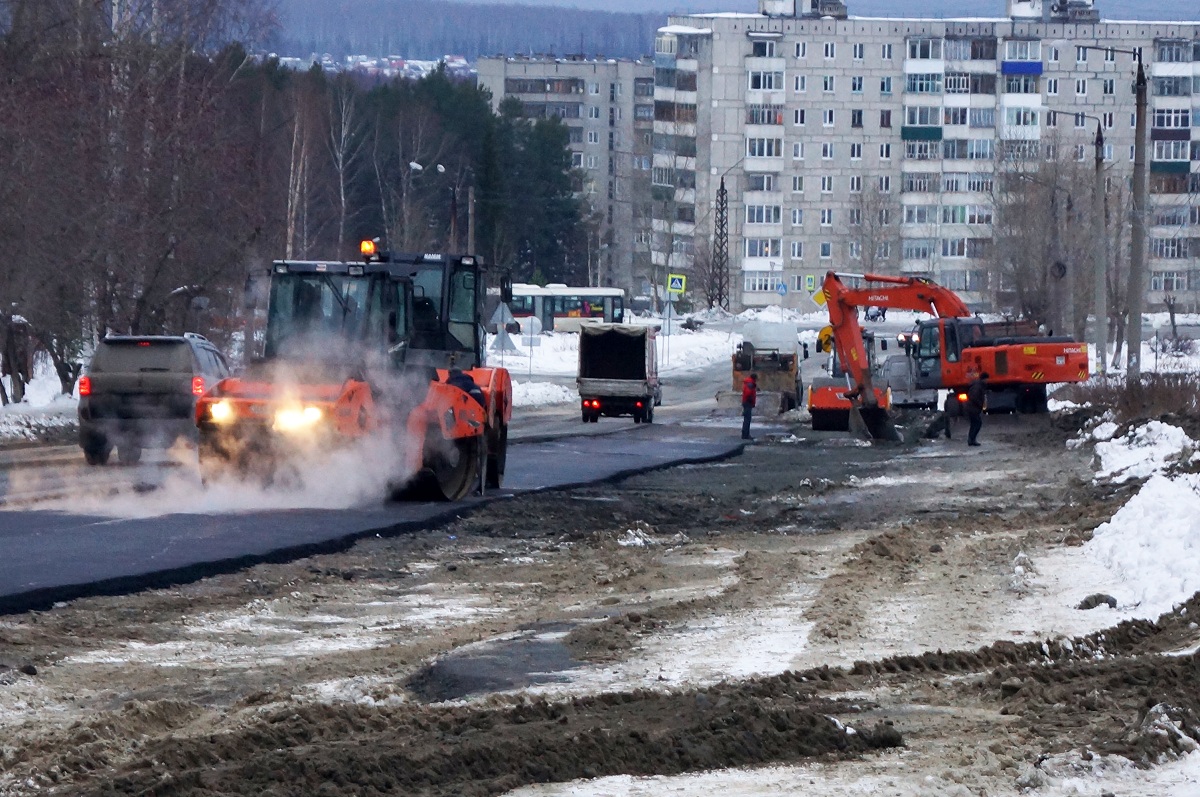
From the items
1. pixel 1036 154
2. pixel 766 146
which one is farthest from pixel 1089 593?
pixel 766 146

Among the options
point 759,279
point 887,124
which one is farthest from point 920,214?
point 759,279

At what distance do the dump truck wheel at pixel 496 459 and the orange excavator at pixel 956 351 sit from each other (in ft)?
45.7

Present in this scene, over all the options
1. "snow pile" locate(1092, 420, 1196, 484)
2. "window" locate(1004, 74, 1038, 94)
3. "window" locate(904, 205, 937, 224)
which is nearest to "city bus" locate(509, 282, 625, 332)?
"window" locate(904, 205, 937, 224)

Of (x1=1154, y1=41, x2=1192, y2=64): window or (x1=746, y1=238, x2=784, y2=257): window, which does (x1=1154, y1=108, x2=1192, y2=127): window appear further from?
(x1=746, y1=238, x2=784, y2=257): window

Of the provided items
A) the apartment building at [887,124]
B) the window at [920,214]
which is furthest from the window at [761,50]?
the window at [920,214]

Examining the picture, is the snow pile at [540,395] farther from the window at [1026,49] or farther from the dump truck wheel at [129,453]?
the window at [1026,49]

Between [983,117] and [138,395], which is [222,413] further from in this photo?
[983,117]

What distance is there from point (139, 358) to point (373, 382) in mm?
6119

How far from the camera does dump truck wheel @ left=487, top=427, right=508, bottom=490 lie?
67.2 ft

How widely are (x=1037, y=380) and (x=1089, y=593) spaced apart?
1037 inches

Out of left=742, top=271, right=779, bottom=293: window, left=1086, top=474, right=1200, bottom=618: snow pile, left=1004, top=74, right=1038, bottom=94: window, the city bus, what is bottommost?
left=1086, top=474, right=1200, bottom=618: snow pile

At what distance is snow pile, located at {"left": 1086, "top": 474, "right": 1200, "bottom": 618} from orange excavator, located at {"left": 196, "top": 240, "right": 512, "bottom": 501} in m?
7.44

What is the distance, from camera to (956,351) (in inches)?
1528

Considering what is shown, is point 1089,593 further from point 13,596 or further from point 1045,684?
point 13,596
